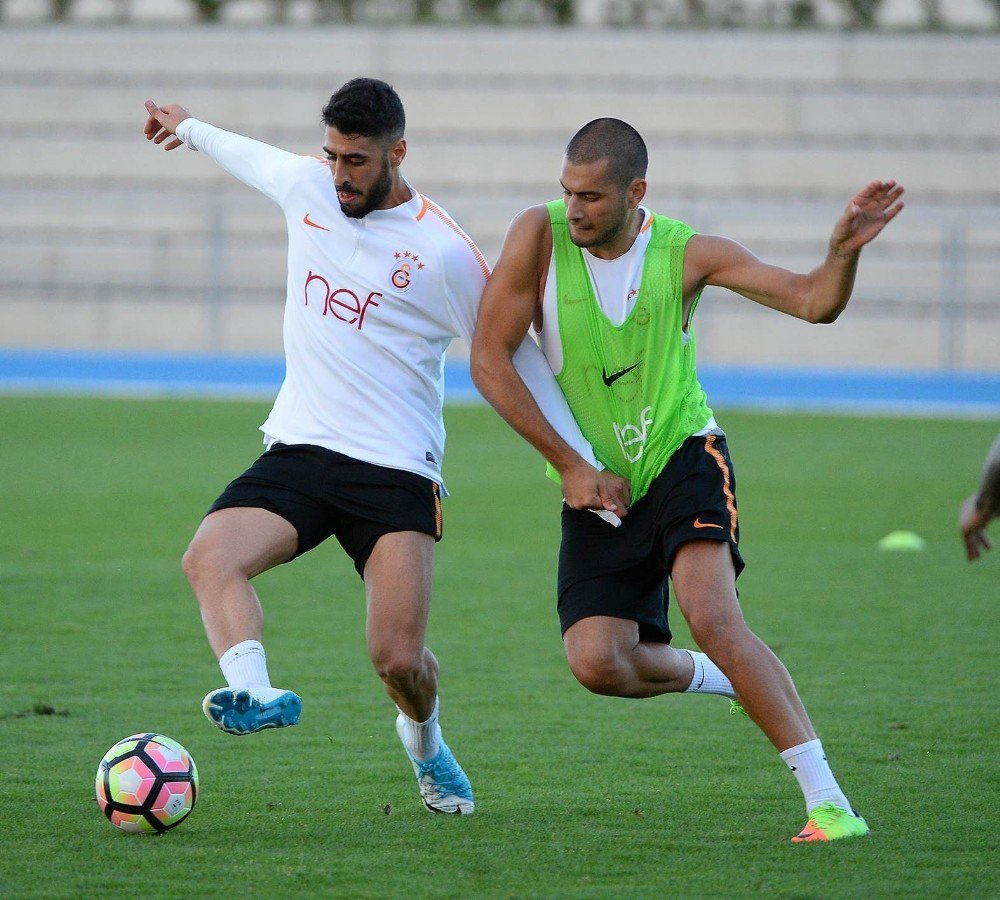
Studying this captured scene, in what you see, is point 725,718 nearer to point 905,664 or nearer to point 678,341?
point 905,664

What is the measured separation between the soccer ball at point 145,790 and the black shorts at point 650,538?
4.07ft

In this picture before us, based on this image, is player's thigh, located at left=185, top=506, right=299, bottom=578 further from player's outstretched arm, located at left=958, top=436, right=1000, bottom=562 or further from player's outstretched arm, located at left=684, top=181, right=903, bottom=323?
player's outstretched arm, located at left=958, top=436, right=1000, bottom=562

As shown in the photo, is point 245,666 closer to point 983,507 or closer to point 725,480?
point 725,480

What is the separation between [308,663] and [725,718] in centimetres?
185

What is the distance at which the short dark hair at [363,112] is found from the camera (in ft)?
15.4

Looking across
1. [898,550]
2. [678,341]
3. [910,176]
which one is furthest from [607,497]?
[910,176]

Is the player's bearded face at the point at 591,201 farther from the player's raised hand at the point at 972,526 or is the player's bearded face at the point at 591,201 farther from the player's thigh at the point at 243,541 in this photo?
the player's raised hand at the point at 972,526

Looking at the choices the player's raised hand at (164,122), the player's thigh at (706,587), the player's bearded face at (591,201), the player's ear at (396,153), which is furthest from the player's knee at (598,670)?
the player's raised hand at (164,122)

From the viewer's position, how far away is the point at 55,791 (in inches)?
188

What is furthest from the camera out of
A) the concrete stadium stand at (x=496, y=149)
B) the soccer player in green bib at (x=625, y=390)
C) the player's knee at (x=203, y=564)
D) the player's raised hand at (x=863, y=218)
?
the concrete stadium stand at (x=496, y=149)

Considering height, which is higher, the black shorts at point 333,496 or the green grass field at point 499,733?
the black shorts at point 333,496

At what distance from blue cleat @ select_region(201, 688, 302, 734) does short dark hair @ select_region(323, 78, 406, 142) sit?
171 centimetres

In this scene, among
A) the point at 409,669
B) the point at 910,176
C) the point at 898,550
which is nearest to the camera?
the point at 409,669

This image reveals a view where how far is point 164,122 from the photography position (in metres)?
5.42
